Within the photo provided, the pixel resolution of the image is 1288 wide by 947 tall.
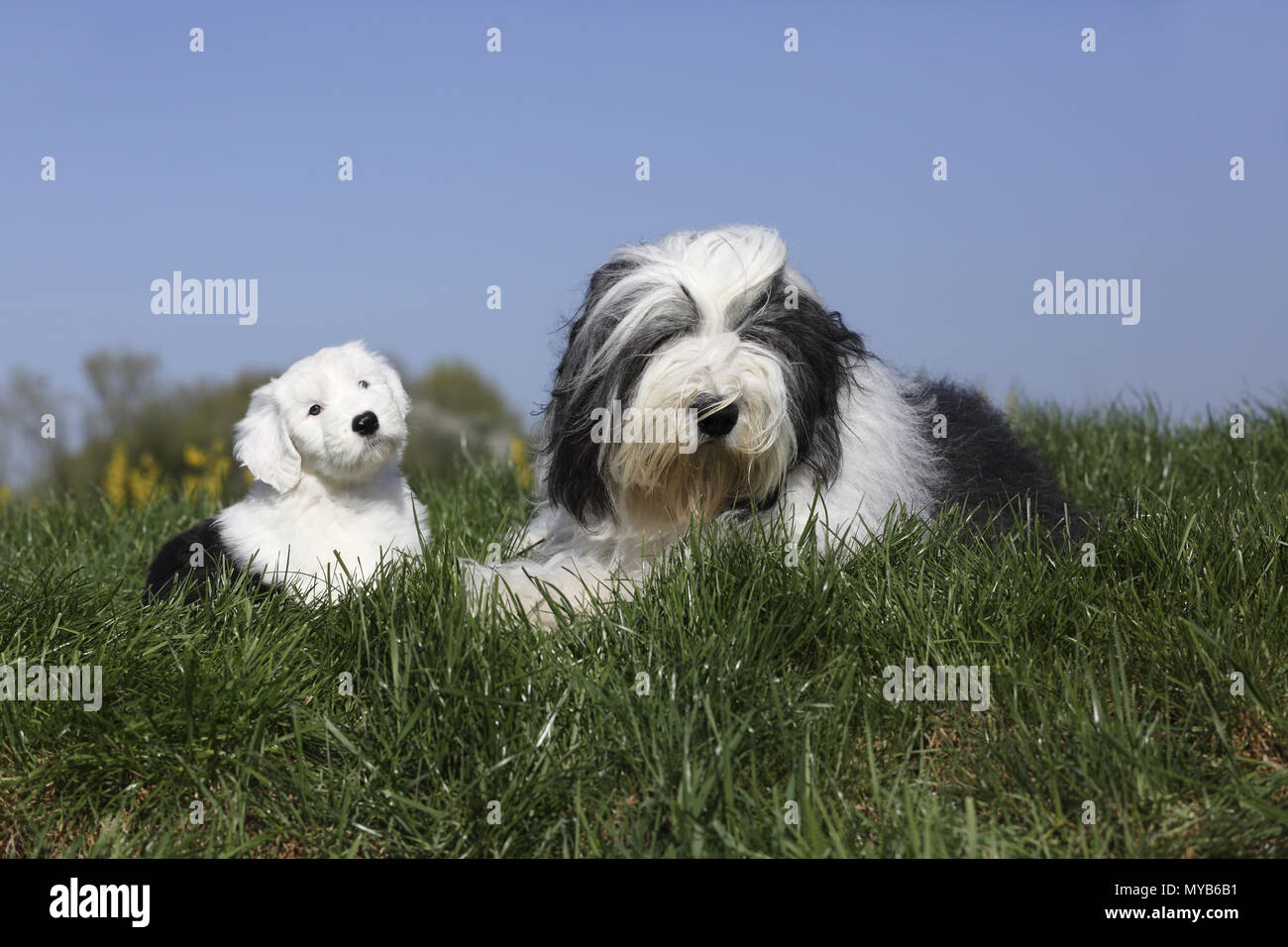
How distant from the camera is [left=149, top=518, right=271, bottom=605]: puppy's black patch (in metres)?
4.64

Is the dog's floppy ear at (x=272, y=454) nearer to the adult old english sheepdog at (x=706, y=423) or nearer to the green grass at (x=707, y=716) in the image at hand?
the green grass at (x=707, y=716)

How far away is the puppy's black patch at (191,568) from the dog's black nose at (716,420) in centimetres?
186

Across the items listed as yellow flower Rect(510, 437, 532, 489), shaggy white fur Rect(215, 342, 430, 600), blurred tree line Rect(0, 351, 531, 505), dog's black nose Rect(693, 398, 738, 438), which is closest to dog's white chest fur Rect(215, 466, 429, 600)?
shaggy white fur Rect(215, 342, 430, 600)

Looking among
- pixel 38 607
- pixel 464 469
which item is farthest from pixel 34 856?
pixel 464 469

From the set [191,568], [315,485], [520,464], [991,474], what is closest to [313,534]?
[315,485]

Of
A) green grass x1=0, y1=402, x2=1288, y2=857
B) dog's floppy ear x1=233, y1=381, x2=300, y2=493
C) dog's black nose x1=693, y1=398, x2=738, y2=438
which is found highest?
dog's black nose x1=693, y1=398, x2=738, y2=438

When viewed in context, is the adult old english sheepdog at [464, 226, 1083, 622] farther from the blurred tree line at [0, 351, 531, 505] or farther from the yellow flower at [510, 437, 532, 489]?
the blurred tree line at [0, 351, 531, 505]

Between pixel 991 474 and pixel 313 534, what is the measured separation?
3.20 metres

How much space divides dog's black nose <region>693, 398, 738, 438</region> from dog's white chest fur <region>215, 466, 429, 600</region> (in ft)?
4.15
